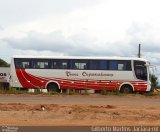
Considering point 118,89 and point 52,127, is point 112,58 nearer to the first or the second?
point 118,89

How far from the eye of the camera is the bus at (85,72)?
1443 inches

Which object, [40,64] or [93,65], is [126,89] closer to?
[93,65]

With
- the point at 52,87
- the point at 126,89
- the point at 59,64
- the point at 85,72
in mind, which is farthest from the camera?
the point at 52,87

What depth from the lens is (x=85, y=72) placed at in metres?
36.6

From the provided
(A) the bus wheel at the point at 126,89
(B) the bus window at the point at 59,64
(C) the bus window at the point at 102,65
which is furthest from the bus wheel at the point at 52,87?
(A) the bus wheel at the point at 126,89

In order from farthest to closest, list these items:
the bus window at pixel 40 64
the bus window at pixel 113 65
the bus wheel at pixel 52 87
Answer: the bus wheel at pixel 52 87
the bus window at pixel 40 64
the bus window at pixel 113 65

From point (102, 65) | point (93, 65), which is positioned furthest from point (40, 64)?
point (102, 65)

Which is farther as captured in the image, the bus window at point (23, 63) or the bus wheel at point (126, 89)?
the bus window at point (23, 63)

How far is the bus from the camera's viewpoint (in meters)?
36.7

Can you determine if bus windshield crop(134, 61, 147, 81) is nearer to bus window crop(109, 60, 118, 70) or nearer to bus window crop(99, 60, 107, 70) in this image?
bus window crop(109, 60, 118, 70)

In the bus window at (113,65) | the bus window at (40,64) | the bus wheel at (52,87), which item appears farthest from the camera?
the bus wheel at (52,87)

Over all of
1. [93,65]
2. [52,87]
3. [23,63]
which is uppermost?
[23,63]

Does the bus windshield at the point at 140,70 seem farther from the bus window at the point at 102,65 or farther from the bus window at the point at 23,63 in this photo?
the bus window at the point at 23,63

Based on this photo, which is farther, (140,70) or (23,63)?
(23,63)
